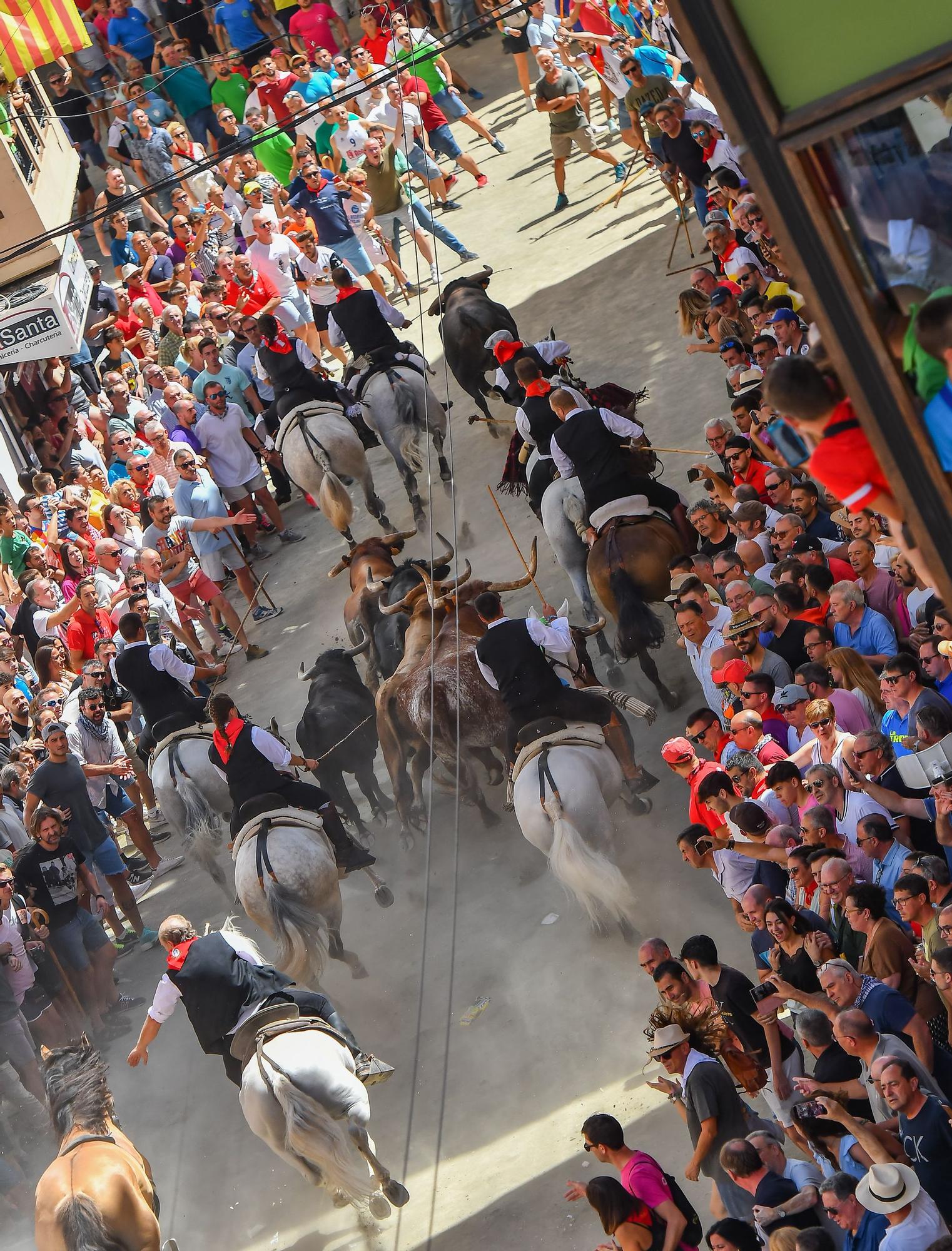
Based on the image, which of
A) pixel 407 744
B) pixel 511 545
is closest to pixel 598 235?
pixel 511 545

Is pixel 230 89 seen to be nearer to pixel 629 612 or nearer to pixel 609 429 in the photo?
pixel 609 429

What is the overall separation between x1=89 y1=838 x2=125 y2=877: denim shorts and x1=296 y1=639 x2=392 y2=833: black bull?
4.67 ft

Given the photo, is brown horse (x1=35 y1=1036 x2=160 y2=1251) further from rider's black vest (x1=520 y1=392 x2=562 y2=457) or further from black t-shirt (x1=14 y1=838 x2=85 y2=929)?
rider's black vest (x1=520 y1=392 x2=562 y2=457)

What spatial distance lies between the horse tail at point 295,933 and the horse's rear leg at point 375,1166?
151 cm

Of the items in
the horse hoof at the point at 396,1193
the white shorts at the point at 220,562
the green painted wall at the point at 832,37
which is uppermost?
the green painted wall at the point at 832,37

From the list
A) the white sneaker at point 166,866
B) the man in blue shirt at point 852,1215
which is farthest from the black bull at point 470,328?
Result: the man in blue shirt at point 852,1215

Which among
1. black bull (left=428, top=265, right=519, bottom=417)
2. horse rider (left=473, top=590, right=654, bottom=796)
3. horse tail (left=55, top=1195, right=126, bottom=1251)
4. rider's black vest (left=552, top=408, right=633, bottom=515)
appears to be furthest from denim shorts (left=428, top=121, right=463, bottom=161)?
horse tail (left=55, top=1195, right=126, bottom=1251)

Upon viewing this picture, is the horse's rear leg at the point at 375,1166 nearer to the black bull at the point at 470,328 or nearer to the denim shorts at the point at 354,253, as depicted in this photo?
the black bull at the point at 470,328

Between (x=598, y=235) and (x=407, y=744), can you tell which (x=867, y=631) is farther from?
(x=598, y=235)

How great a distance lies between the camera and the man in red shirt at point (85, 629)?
11.4m

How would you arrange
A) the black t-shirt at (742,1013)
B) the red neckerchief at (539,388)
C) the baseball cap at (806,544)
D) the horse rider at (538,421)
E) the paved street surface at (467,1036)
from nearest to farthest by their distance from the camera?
the black t-shirt at (742,1013) → the paved street surface at (467,1036) → the baseball cap at (806,544) → the horse rider at (538,421) → the red neckerchief at (539,388)

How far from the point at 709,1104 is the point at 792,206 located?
3.75 m

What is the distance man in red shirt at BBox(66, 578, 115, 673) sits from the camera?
11.4 meters

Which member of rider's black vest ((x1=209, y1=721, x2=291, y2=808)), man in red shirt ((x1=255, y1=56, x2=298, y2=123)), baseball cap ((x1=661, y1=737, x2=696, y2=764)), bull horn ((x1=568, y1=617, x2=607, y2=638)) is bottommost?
baseball cap ((x1=661, y1=737, x2=696, y2=764))
